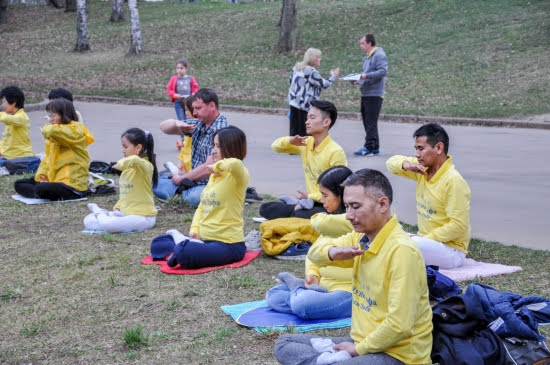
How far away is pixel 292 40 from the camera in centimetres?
2717

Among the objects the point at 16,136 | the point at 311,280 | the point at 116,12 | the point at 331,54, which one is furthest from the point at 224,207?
the point at 116,12

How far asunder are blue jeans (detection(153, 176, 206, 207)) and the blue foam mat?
12.7ft

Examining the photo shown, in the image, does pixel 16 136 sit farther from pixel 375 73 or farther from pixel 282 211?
pixel 375 73

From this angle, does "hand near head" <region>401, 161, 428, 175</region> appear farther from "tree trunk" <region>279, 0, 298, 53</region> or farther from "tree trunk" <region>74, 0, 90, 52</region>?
"tree trunk" <region>74, 0, 90, 52</region>

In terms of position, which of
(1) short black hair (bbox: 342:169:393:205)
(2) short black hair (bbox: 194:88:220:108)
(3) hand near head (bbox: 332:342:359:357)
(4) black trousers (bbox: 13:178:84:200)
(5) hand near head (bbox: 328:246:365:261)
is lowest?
(4) black trousers (bbox: 13:178:84:200)

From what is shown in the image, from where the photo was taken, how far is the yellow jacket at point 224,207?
7.20 metres

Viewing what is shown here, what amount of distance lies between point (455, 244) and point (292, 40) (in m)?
A: 20.9

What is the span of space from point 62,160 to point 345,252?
7010 mm

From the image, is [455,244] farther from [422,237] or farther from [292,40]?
[292,40]

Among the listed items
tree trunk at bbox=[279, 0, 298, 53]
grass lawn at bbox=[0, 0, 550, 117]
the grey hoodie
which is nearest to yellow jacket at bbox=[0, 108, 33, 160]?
the grey hoodie

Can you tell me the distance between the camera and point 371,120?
1388 centimetres

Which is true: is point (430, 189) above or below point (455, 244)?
above

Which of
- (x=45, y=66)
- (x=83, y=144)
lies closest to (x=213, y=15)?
(x=45, y=66)

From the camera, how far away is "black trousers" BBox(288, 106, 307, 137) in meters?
13.8
